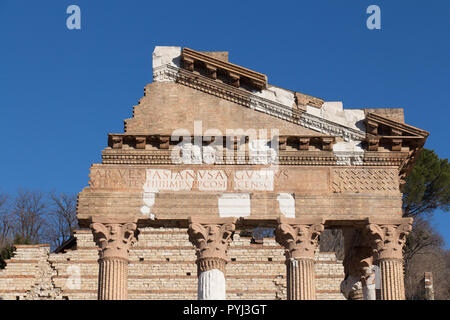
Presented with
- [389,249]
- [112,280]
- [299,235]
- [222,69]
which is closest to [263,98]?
[222,69]

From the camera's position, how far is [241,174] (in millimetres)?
25062

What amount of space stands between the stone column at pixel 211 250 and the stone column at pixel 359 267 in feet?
15.1

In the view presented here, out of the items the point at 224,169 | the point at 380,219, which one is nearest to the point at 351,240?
the point at 380,219

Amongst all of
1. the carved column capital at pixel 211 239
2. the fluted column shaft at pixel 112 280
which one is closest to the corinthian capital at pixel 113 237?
the fluted column shaft at pixel 112 280

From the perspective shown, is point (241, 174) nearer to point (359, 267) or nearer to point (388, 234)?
point (388, 234)

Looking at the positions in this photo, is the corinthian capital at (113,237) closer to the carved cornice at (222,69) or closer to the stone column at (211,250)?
the stone column at (211,250)

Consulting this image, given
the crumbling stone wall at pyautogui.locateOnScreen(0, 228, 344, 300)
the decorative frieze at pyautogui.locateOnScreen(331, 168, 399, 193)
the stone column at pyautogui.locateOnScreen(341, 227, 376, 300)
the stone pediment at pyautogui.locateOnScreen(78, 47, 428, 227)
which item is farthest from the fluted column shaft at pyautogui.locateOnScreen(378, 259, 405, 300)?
the crumbling stone wall at pyautogui.locateOnScreen(0, 228, 344, 300)

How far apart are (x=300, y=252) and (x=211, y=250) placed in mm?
2589

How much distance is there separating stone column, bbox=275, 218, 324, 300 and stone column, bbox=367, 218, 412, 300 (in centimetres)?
170

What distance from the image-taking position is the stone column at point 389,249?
24.2 m
